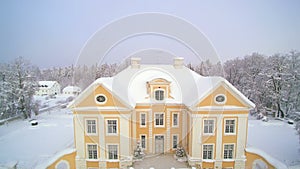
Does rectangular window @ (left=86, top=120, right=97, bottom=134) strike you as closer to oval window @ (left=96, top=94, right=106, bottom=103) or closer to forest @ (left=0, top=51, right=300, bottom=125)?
oval window @ (left=96, top=94, right=106, bottom=103)

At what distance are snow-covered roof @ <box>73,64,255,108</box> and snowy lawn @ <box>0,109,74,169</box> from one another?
2.92 metres

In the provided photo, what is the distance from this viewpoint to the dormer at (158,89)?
6.75 metres

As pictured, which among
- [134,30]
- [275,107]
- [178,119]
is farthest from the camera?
[275,107]

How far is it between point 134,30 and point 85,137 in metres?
4.00

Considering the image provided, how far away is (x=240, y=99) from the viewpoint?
19.3ft

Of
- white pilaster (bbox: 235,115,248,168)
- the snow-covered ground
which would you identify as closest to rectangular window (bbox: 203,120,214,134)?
white pilaster (bbox: 235,115,248,168)

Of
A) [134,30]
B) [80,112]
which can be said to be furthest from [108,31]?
[80,112]

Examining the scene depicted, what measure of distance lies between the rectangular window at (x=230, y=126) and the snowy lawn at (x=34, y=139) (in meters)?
6.24

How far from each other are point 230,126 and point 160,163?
106 inches

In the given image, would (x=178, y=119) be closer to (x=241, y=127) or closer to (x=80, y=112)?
(x=241, y=127)

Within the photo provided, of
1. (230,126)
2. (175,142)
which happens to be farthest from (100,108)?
(230,126)

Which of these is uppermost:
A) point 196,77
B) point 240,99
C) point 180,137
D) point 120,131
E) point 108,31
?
point 108,31

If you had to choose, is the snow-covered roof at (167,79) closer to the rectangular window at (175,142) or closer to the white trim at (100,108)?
the white trim at (100,108)

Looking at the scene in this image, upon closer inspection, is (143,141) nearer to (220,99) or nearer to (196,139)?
(196,139)
